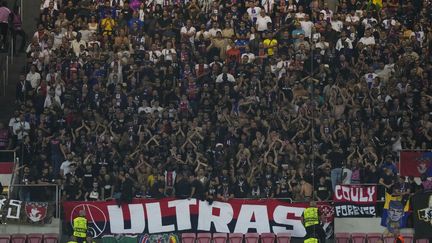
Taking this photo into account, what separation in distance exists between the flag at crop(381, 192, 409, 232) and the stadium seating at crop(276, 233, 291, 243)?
7.57 ft

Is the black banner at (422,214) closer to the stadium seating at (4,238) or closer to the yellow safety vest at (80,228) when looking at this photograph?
the yellow safety vest at (80,228)

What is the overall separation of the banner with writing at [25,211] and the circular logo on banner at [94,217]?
637 millimetres

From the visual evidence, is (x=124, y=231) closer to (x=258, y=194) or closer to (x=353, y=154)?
(x=258, y=194)

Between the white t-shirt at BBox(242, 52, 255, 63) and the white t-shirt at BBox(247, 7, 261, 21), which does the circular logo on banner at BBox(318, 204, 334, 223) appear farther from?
the white t-shirt at BBox(247, 7, 261, 21)

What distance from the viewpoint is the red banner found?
32.3 meters

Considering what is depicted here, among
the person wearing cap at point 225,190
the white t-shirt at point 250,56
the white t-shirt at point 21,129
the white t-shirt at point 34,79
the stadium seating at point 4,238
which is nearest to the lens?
the stadium seating at point 4,238

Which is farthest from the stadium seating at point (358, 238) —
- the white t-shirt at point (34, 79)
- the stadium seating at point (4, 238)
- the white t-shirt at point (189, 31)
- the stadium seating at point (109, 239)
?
the white t-shirt at point (34, 79)

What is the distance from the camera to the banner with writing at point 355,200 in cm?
3117

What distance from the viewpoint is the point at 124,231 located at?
102 feet

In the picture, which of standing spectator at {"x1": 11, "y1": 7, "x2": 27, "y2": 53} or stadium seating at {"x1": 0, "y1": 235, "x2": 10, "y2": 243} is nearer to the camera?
stadium seating at {"x1": 0, "y1": 235, "x2": 10, "y2": 243}

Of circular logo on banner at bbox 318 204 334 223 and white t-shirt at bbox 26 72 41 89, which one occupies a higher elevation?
white t-shirt at bbox 26 72 41 89

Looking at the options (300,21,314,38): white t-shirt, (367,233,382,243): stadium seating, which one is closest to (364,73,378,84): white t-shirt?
(300,21,314,38): white t-shirt

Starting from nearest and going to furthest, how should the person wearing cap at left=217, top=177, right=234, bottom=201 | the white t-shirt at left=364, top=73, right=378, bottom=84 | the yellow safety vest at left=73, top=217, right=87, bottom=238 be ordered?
the yellow safety vest at left=73, top=217, right=87, bottom=238 → the person wearing cap at left=217, top=177, right=234, bottom=201 → the white t-shirt at left=364, top=73, right=378, bottom=84

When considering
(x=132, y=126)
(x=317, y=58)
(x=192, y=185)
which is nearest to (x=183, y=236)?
(x=192, y=185)
